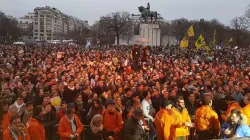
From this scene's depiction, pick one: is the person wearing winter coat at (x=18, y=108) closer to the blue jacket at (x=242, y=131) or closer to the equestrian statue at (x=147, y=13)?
the blue jacket at (x=242, y=131)

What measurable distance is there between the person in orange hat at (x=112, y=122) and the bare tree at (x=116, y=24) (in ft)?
274

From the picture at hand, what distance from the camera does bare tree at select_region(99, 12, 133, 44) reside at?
301 feet

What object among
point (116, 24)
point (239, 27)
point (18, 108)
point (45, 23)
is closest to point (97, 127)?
point (18, 108)

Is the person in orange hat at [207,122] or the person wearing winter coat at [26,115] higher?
the person wearing winter coat at [26,115]

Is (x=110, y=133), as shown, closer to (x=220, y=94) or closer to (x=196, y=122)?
(x=196, y=122)

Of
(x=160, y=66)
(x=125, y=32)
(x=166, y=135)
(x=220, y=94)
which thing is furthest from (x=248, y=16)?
(x=166, y=135)

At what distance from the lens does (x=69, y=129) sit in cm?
662

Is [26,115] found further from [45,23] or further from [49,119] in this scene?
[45,23]

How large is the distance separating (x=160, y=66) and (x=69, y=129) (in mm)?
15682

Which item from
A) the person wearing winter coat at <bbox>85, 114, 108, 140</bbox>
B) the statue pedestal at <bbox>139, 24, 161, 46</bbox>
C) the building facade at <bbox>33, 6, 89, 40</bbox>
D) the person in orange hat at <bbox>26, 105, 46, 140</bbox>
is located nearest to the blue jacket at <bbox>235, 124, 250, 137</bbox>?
the person wearing winter coat at <bbox>85, 114, 108, 140</bbox>

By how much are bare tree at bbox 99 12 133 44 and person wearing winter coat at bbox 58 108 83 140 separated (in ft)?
276

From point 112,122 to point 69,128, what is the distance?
1006 mm

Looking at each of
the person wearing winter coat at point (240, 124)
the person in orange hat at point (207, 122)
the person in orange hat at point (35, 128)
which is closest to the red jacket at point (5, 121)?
the person in orange hat at point (35, 128)

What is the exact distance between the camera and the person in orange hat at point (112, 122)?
23.5 feet
